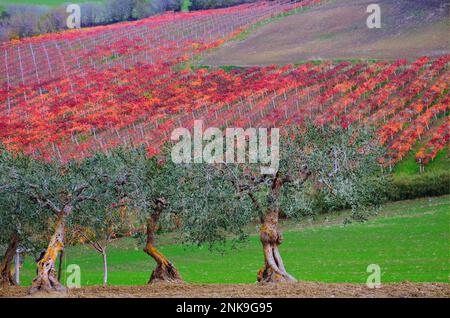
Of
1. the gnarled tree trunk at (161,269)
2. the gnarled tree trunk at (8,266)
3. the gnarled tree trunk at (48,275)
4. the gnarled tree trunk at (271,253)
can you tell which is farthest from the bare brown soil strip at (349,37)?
the gnarled tree trunk at (48,275)

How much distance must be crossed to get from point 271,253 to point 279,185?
285 cm

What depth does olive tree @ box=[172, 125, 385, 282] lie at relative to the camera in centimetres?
2967

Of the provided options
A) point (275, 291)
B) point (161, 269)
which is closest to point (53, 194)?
point (161, 269)

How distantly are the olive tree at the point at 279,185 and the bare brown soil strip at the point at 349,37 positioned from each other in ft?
229

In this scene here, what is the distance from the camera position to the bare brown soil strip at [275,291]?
85.5ft

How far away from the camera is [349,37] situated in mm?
114188

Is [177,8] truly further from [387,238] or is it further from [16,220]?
[16,220]

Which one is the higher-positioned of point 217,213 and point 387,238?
point 217,213

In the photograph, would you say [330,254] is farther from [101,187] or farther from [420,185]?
[101,187]

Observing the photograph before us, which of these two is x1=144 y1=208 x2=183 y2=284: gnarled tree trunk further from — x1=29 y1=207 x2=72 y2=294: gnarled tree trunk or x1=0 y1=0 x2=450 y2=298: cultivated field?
x1=29 y1=207 x2=72 y2=294: gnarled tree trunk

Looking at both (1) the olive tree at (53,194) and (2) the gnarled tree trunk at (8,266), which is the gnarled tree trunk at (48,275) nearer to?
(1) the olive tree at (53,194)

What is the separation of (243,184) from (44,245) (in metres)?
16.8

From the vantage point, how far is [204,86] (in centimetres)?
9950
